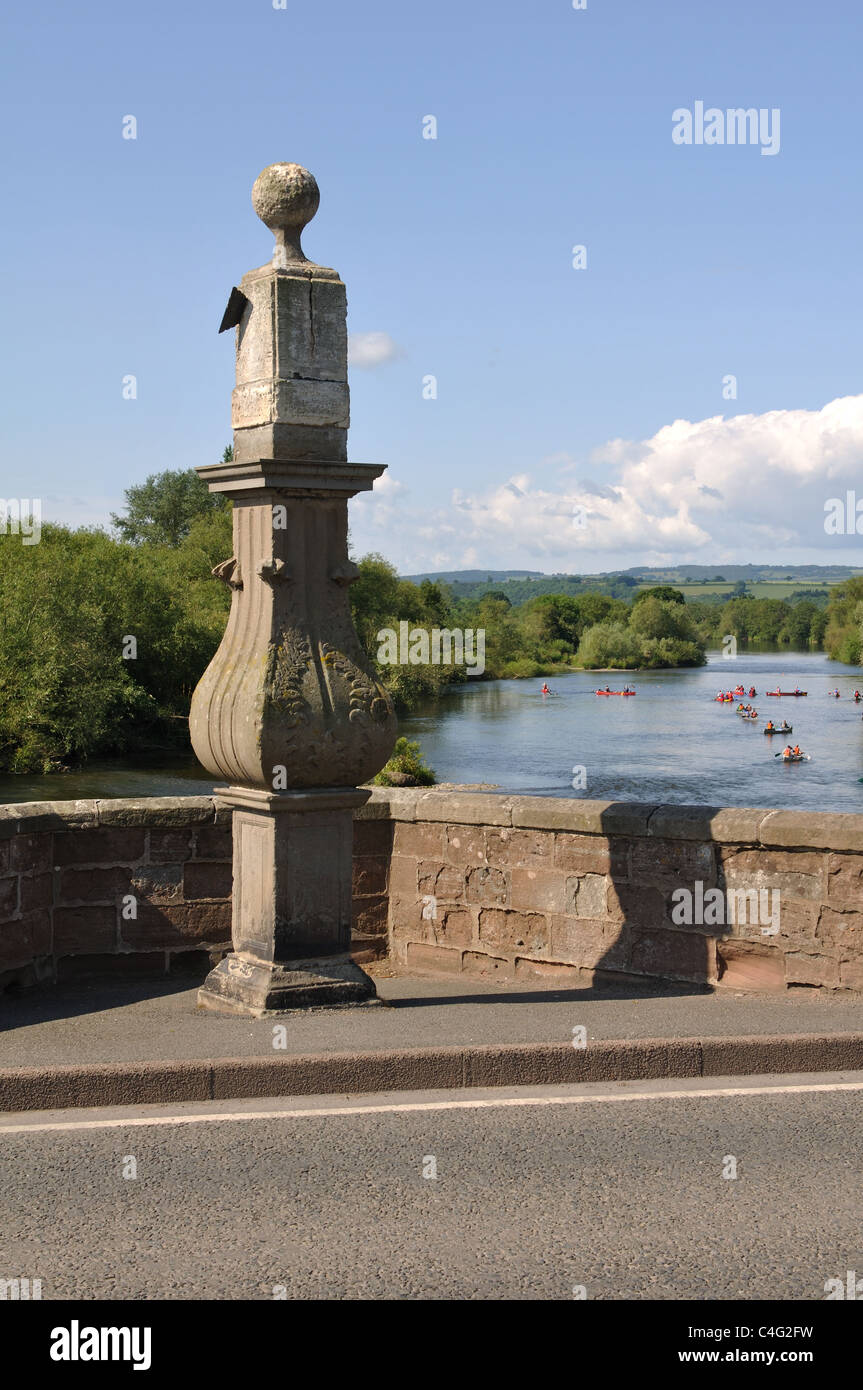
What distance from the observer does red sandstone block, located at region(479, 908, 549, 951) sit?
7.77 metres

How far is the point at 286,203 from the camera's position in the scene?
6805 millimetres

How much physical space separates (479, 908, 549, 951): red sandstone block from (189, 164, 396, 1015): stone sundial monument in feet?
4.14

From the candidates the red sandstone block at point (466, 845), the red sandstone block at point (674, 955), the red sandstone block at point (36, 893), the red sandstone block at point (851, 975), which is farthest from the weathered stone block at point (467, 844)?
the red sandstone block at point (36, 893)

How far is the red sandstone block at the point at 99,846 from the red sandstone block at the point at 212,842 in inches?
12.1

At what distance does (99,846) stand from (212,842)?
61cm

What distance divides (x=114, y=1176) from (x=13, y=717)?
38.7 metres

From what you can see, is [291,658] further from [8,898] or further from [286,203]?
[286,203]

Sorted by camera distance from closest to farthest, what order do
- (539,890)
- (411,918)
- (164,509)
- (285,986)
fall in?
(285,986) < (539,890) < (411,918) < (164,509)

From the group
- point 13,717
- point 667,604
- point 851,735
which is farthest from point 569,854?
point 667,604

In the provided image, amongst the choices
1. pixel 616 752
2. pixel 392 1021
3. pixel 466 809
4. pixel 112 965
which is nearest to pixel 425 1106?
pixel 392 1021

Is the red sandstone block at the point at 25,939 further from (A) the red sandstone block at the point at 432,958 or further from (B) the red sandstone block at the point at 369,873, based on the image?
(A) the red sandstone block at the point at 432,958

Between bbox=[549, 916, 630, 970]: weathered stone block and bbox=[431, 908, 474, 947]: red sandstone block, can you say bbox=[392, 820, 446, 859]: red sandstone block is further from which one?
bbox=[549, 916, 630, 970]: weathered stone block

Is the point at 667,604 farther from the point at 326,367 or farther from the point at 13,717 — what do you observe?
the point at 326,367

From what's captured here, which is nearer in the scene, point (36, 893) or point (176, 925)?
point (36, 893)
